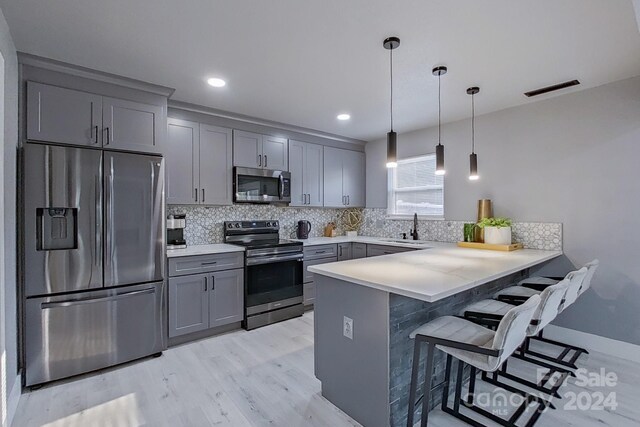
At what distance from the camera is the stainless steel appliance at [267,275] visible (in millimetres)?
3535

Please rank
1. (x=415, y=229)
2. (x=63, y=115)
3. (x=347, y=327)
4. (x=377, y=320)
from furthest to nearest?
(x=415, y=229) → (x=63, y=115) → (x=347, y=327) → (x=377, y=320)

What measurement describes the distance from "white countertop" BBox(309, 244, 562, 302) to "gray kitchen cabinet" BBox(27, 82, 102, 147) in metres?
2.13

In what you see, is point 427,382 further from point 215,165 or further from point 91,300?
point 215,165

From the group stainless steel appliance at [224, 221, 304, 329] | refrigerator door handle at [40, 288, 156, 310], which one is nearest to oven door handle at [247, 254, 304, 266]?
stainless steel appliance at [224, 221, 304, 329]

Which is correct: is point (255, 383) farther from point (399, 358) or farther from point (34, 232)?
point (34, 232)

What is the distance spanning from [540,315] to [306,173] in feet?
10.6

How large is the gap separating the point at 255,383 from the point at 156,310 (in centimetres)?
116

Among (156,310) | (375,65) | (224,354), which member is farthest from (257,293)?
(375,65)

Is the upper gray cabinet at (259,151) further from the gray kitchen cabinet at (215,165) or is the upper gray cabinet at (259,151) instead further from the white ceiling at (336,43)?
the white ceiling at (336,43)

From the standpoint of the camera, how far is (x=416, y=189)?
4.58 m

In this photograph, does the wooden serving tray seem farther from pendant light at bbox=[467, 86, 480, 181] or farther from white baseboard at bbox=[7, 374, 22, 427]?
white baseboard at bbox=[7, 374, 22, 427]

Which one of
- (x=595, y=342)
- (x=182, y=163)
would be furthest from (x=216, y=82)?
(x=595, y=342)

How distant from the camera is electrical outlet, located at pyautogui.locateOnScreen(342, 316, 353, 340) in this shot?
2004mm

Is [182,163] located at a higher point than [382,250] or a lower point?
higher
